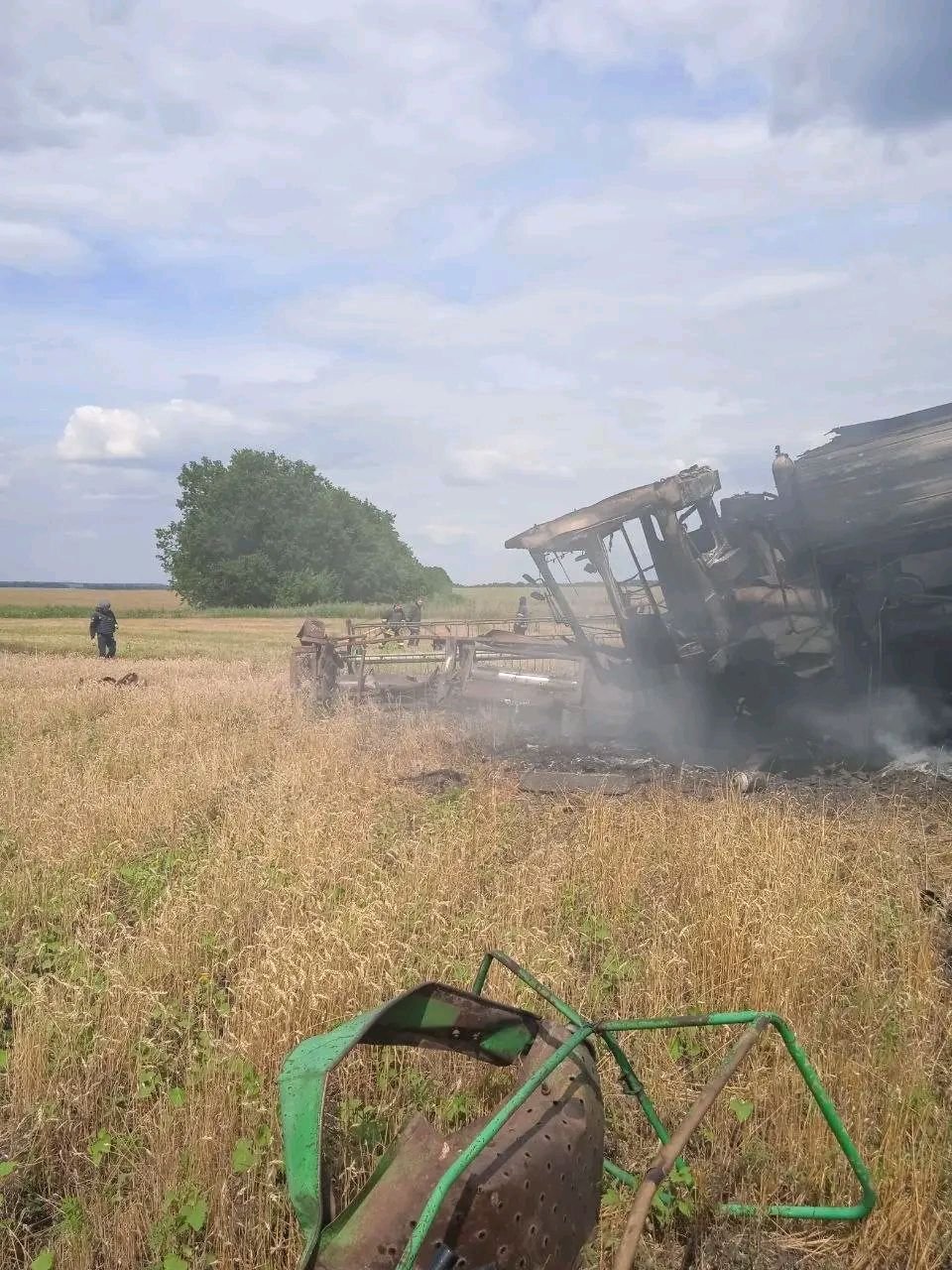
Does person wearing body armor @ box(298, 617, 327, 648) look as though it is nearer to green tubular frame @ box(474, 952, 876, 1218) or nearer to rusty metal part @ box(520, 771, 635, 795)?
rusty metal part @ box(520, 771, 635, 795)

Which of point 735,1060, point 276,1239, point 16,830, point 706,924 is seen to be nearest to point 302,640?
point 16,830

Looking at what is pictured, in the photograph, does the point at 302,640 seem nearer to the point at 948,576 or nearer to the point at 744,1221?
the point at 948,576

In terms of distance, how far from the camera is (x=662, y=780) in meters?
8.52

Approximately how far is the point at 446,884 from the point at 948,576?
6.20 metres

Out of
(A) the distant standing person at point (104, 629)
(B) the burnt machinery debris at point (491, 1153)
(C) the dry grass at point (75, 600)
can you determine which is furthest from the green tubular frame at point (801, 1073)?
(C) the dry grass at point (75, 600)

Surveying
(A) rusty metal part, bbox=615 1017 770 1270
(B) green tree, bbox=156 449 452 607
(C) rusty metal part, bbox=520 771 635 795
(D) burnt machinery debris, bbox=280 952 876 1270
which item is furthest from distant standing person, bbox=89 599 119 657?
(B) green tree, bbox=156 449 452 607

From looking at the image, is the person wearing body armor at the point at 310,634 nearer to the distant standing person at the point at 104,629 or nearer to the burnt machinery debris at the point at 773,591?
the burnt machinery debris at the point at 773,591

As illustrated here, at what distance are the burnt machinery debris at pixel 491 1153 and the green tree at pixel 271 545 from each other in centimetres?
6213

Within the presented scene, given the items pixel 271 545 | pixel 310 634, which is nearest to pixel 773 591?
pixel 310 634

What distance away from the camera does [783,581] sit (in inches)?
384

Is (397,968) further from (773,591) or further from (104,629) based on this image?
(104,629)

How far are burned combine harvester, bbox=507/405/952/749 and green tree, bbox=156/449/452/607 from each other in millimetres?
54882

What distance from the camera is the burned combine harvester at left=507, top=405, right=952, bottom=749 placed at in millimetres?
9070

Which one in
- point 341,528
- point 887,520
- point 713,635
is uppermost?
point 341,528
